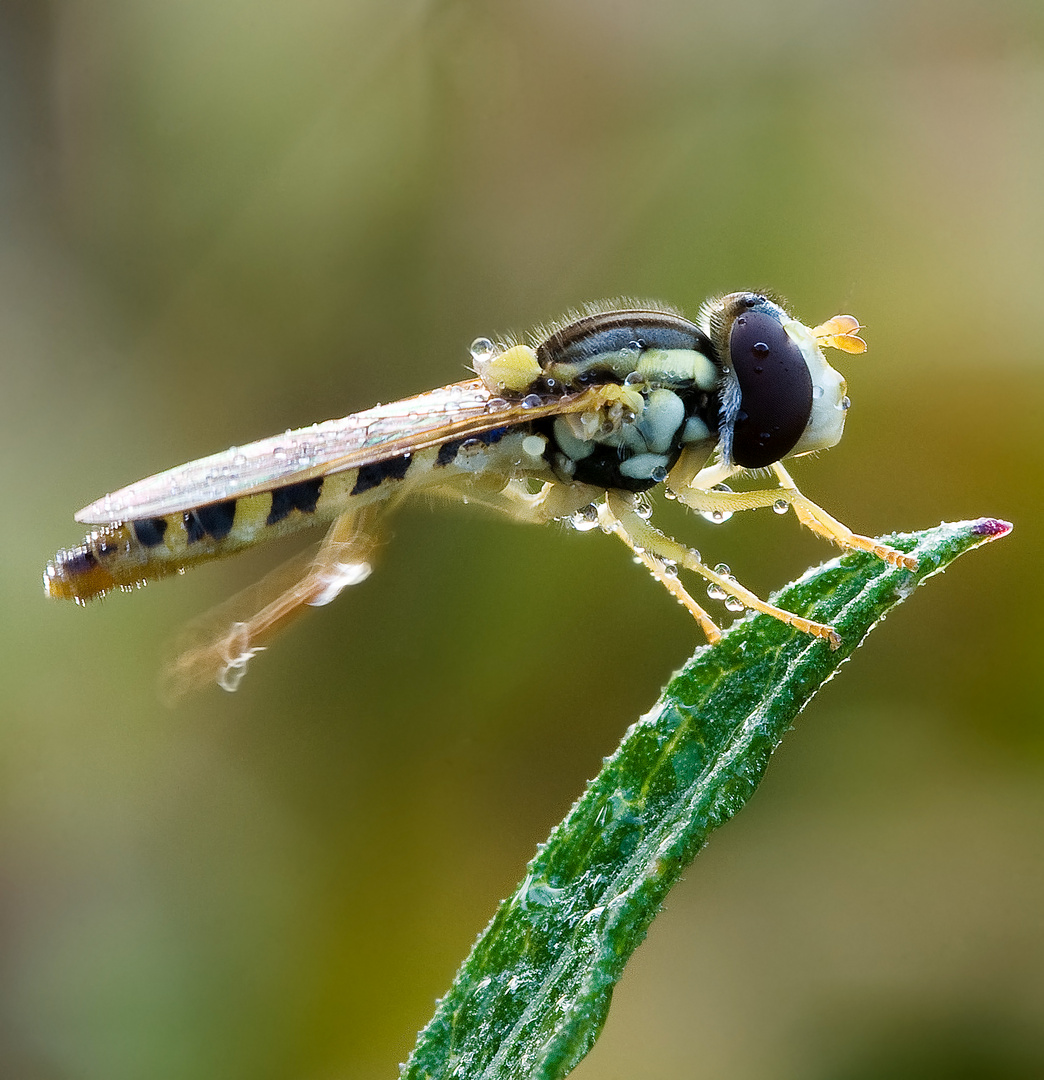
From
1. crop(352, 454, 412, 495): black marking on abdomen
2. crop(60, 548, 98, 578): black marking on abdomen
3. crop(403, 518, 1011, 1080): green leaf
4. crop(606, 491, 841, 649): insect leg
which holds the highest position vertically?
crop(60, 548, 98, 578): black marking on abdomen

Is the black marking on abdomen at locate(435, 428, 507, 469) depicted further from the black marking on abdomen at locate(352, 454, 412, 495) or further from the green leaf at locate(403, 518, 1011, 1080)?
the green leaf at locate(403, 518, 1011, 1080)

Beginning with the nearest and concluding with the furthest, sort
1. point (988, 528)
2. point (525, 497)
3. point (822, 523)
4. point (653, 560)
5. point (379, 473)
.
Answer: point (988, 528) → point (822, 523) → point (379, 473) → point (653, 560) → point (525, 497)

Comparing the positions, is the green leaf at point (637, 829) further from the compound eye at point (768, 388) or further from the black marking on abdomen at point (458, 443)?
the black marking on abdomen at point (458, 443)

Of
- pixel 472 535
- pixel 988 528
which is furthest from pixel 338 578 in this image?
pixel 988 528

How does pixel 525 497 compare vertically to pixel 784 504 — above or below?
above

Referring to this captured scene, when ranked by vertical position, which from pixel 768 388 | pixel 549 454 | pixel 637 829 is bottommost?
pixel 637 829

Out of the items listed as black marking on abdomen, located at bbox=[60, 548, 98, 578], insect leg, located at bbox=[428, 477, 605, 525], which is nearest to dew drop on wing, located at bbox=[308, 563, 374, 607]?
insect leg, located at bbox=[428, 477, 605, 525]

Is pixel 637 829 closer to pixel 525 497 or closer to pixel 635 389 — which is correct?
pixel 635 389
